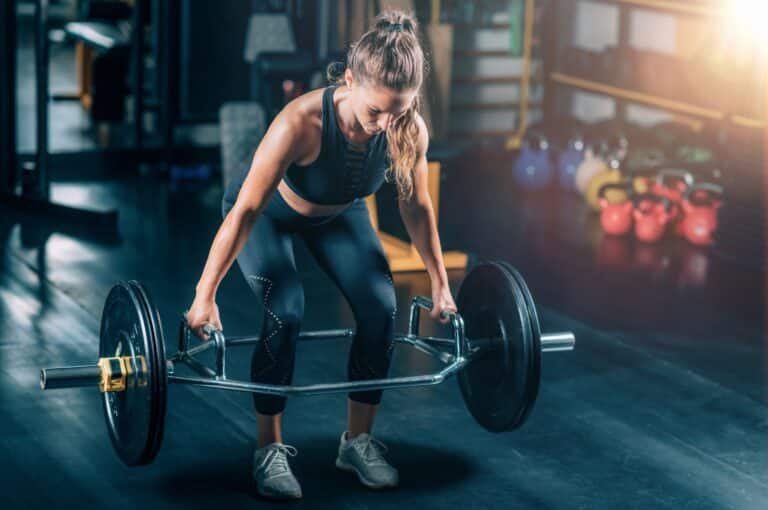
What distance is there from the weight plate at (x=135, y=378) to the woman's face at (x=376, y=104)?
1.69 feet

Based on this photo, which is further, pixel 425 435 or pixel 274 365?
pixel 425 435

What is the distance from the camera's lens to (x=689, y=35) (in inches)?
250

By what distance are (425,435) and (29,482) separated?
875 millimetres

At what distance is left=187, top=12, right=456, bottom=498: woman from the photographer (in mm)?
2270

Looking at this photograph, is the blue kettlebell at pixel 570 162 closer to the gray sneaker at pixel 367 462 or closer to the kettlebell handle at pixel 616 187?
the kettlebell handle at pixel 616 187

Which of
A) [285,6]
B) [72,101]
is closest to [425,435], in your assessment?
[285,6]

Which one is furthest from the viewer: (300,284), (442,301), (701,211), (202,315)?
(701,211)

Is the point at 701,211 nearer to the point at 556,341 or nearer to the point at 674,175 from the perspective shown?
the point at 674,175

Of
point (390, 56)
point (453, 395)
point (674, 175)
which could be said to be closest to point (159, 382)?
point (390, 56)

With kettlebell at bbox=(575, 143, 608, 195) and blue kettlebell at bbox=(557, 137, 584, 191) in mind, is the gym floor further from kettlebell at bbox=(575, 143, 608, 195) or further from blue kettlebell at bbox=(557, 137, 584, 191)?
blue kettlebell at bbox=(557, 137, 584, 191)

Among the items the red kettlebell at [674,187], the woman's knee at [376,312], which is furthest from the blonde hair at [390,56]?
the red kettlebell at [674,187]

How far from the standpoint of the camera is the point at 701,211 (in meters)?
4.77

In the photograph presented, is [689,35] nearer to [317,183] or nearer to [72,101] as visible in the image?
[72,101]

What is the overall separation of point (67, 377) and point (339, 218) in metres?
0.60
